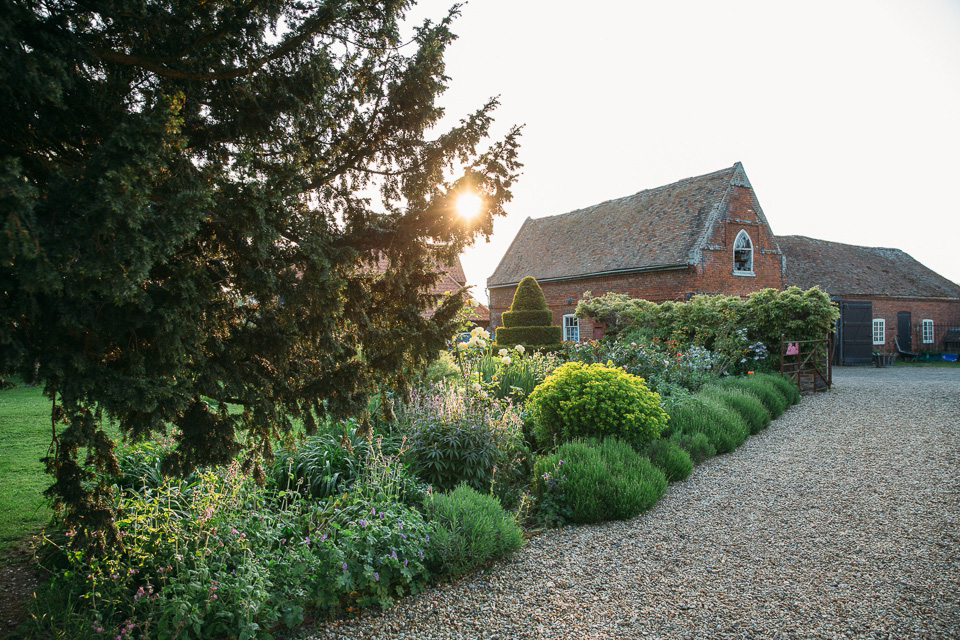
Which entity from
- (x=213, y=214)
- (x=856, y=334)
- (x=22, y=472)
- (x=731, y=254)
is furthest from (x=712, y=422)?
(x=856, y=334)

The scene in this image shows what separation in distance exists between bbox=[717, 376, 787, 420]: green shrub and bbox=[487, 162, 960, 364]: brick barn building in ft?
24.9

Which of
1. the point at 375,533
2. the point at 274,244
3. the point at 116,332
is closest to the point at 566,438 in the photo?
the point at 375,533

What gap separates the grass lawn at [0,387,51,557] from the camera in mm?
3947

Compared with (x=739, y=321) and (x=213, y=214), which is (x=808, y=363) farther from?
(x=213, y=214)

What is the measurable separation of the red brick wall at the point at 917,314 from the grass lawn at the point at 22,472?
26.0 metres

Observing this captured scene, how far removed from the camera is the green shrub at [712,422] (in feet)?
22.3

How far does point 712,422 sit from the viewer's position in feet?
22.8

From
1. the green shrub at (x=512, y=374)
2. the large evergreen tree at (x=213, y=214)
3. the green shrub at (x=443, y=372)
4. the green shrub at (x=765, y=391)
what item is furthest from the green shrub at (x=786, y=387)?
the large evergreen tree at (x=213, y=214)

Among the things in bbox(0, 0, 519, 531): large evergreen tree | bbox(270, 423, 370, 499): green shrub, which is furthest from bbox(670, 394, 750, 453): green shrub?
bbox(0, 0, 519, 531): large evergreen tree

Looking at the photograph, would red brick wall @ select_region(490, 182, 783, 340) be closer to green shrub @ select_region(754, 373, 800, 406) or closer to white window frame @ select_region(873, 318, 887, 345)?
green shrub @ select_region(754, 373, 800, 406)

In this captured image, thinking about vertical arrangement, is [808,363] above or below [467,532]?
above

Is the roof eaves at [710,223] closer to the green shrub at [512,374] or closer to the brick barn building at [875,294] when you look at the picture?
the brick barn building at [875,294]

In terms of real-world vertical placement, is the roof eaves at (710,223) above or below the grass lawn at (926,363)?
above

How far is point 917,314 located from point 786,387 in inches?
794
